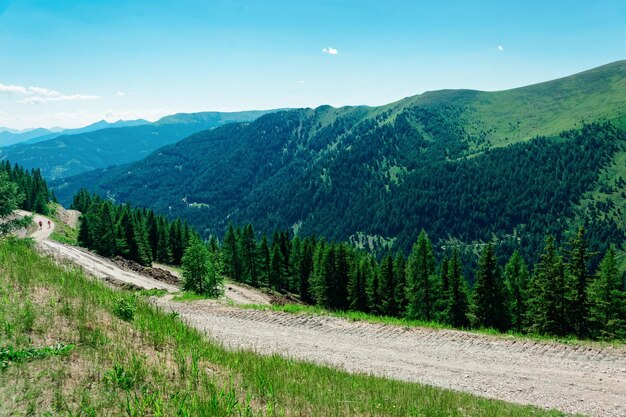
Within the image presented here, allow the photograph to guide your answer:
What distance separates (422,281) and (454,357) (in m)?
36.3

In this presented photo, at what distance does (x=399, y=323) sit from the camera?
1989 cm

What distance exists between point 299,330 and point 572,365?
11.4m

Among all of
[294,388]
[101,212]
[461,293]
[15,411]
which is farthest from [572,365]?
[101,212]

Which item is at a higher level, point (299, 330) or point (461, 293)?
point (299, 330)

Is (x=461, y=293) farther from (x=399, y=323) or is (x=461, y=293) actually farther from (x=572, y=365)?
(x=572, y=365)

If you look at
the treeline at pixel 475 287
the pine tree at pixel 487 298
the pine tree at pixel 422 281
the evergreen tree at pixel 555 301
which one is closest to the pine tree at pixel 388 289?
the treeline at pixel 475 287

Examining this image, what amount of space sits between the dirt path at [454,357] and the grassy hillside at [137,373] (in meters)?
2.26

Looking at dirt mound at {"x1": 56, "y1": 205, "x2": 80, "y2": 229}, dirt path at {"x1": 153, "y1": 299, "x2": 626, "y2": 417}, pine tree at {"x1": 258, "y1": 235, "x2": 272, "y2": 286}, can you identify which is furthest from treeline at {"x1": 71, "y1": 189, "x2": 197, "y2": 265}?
dirt path at {"x1": 153, "y1": 299, "x2": 626, "y2": 417}

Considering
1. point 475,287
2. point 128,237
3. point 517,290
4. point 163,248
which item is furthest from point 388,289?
point 163,248

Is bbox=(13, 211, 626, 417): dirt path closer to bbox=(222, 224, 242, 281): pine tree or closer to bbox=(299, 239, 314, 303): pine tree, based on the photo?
bbox=(299, 239, 314, 303): pine tree

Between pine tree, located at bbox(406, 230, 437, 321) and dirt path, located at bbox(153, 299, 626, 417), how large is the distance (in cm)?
3184

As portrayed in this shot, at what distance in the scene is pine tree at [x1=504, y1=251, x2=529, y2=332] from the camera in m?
55.9

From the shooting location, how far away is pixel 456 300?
4900 cm

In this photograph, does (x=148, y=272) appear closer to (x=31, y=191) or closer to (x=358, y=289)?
(x=358, y=289)
